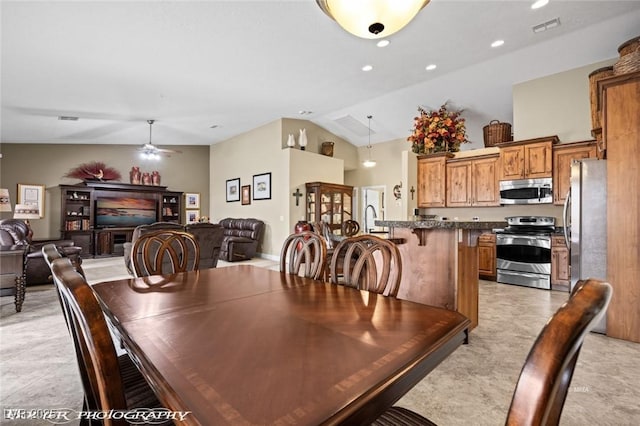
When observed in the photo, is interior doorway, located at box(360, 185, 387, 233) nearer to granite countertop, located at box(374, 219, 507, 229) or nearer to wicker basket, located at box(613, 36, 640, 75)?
wicker basket, located at box(613, 36, 640, 75)

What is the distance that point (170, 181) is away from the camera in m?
9.29

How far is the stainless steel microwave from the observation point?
4.58 m

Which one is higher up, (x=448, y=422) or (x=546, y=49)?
(x=546, y=49)

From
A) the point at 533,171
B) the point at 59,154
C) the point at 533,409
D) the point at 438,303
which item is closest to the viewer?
the point at 533,409

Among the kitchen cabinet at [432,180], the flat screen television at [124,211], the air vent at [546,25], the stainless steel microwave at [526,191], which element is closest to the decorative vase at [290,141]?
the kitchen cabinet at [432,180]

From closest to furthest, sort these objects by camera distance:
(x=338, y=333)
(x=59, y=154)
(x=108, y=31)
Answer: (x=338, y=333) → (x=108, y=31) → (x=59, y=154)

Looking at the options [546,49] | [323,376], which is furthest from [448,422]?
[546,49]

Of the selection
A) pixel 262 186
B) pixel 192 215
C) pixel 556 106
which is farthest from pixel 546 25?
pixel 192 215

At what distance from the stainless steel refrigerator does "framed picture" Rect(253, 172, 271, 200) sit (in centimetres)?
604

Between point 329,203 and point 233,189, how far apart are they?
10.0ft

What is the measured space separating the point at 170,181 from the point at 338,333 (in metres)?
9.55

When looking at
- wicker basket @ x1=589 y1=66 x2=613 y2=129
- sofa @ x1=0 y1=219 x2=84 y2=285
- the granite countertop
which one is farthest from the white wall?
sofa @ x1=0 y1=219 x2=84 y2=285

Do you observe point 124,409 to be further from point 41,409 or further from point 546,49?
point 546,49

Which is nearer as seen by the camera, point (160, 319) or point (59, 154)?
point (160, 319)
